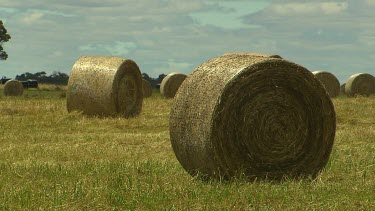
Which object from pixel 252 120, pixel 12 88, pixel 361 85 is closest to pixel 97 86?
pixel 252 120

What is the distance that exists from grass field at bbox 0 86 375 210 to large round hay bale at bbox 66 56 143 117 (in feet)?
12.3

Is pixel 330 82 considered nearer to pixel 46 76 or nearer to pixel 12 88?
pixel 12 88

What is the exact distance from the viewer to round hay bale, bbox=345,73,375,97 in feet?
115

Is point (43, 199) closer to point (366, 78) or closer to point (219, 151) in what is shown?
point (219, 151)

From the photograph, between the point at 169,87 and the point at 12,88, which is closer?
the point at 169,87

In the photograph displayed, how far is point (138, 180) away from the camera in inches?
360

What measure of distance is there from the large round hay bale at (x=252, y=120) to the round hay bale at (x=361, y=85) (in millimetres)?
25423

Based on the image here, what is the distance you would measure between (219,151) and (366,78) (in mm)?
27084

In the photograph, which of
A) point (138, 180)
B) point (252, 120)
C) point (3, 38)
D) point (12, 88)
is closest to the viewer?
point (138, 180)

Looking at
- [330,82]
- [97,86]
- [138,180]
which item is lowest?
[138,180]

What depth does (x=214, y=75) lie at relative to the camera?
966 centimetres

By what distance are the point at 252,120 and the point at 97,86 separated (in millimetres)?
11359

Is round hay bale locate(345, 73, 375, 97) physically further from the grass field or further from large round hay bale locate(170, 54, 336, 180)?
large round hay bale locate(170, 54, 336, 180)

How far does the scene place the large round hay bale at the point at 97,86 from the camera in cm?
2039
